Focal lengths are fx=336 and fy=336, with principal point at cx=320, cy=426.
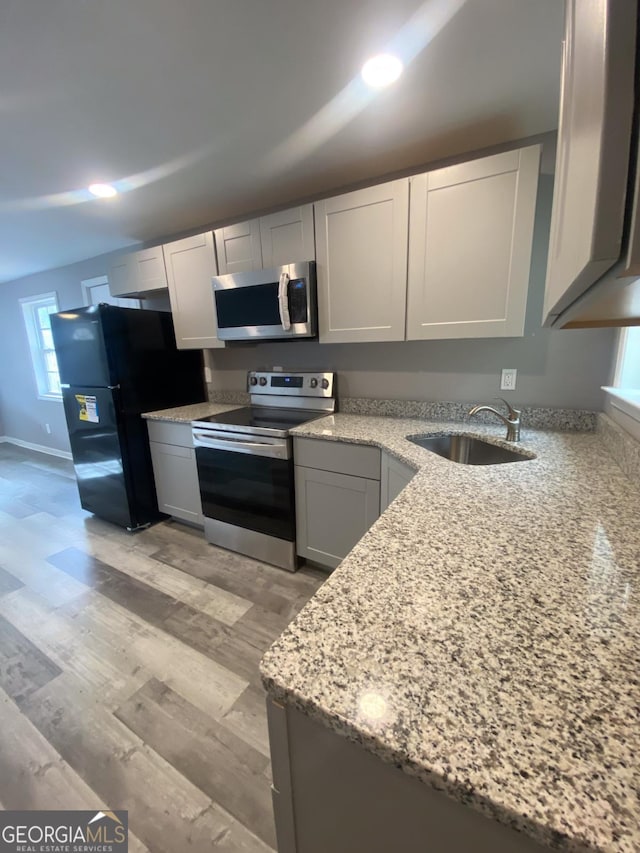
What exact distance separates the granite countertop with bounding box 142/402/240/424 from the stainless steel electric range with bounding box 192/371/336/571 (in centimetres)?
15

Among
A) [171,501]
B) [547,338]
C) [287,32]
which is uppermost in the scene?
[287,32]

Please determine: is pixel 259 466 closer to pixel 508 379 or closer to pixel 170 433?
pixel 170 433

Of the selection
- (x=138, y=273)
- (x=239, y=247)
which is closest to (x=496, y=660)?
(x=239, y=247)

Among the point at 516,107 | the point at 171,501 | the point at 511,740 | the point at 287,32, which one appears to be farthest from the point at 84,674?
the point at 516,107

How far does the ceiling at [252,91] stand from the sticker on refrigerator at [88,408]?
1.30 m

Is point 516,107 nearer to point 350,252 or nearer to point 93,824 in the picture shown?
point 350,252

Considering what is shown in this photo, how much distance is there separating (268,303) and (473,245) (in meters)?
1.15

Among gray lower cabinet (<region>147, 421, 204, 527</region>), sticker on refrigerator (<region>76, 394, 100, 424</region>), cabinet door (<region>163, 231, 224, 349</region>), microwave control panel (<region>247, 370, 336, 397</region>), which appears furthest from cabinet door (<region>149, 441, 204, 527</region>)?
cabinet door (<region>163, 231, 224, 349</region>)

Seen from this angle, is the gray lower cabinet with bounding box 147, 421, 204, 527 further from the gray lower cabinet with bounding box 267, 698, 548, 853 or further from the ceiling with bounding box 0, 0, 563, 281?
the gray lower cabinet with bounding box 267, 698, 548, 853

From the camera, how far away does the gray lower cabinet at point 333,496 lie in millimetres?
1752

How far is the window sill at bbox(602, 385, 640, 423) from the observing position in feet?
3.83

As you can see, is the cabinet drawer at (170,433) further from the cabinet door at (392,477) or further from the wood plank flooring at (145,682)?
the cabinet door at (392,477)

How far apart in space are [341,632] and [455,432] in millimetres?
1412

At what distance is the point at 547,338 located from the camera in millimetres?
1737
